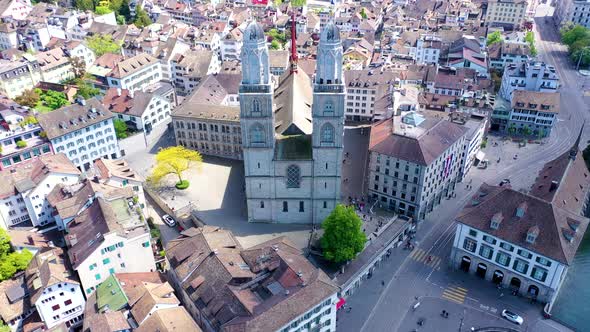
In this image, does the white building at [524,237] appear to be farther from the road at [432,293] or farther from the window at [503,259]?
the road at [432,293]

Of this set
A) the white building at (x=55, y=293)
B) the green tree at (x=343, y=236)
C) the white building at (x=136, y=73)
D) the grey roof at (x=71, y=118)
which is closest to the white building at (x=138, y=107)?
the white building at (x=136, y=73)

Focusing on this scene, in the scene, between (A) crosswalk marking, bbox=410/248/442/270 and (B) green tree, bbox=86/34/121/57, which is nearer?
(A) crosswalk marking, bbox=410/248/442/270

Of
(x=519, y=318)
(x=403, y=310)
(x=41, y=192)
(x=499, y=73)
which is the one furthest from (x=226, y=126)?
(x=499, y=73)

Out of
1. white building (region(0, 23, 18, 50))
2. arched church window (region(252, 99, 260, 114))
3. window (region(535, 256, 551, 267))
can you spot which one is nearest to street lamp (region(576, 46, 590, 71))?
window (region(535, 256, 551, 267))

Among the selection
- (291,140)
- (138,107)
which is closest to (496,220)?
(291,140)

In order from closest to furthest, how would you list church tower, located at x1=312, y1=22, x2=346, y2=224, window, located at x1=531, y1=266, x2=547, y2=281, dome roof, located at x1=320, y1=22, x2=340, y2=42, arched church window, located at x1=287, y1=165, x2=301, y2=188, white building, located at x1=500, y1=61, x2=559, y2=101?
1. window, located at x1=531, y1=266, x2=547, y2=281
2. dome roof, located at x1=320, y1=22, x2=340, y2=42
3. church tower, located at x1=312, y1=22, x2=346, y2=224
4. arched church window, located at x1=287, y1=165, x2=301, y2=188
5. white building, located at x1=500, y1=61, x2=559, y2=101

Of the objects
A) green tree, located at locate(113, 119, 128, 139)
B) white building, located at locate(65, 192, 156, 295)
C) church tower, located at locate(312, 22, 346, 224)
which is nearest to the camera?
white building, located at locate(65, 192, 156, 295)

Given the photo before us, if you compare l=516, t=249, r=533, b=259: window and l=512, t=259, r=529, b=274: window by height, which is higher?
l=516, t=249, r=533, b=259: window

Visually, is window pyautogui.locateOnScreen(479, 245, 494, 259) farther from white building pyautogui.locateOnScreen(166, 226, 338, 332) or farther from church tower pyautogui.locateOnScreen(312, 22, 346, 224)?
white building pyautogui.locateOnScreen(166, 226, 338, 332)
